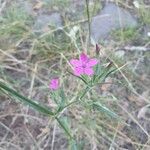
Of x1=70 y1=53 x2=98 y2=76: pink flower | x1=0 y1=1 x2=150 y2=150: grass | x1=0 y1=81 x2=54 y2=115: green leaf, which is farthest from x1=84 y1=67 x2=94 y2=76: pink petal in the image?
x1=0 y1=1 x2=150 y2=150: grass

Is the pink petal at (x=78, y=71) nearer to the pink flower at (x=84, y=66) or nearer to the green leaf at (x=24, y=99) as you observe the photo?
the pink flower at (x=84, y=66)

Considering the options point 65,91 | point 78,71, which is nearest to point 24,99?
point 78,71

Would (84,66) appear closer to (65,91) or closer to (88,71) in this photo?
(88,71)

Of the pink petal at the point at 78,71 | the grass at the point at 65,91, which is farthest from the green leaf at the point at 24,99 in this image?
the grass at the point at 65,91

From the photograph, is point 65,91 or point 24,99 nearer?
point 24,99

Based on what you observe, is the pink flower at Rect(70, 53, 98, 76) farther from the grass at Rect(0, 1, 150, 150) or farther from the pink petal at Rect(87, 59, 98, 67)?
the grass at Rect(0, 1, 150, 150)

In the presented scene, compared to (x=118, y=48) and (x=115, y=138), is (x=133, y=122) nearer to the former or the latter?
(x=115, y=138)

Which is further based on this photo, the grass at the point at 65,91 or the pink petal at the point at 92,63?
the grass at the point at 65,91

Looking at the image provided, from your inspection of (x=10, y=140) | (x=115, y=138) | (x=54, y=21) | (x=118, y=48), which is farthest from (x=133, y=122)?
(x=54, y=21)
